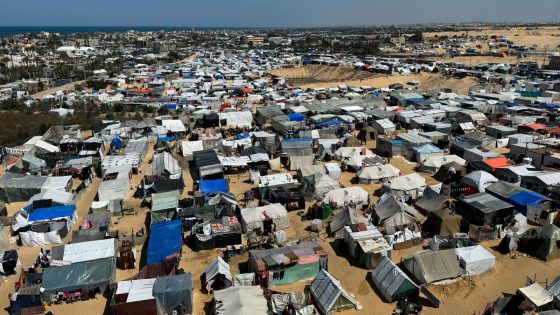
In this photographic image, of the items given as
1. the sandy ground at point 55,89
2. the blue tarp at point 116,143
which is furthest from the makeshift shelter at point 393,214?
the sandy ground at point 55,89

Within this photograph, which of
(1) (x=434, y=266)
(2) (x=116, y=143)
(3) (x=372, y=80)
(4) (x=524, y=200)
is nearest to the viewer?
(1) (x=434, y=266)

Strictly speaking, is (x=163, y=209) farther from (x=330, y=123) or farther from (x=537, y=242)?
(x=330, y=123)

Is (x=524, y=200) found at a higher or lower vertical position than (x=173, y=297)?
higher

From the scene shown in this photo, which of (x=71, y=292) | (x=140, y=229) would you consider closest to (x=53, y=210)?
(x=140, y=229)

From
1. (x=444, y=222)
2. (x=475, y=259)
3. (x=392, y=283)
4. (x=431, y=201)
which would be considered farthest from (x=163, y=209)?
(x=475, y=259)

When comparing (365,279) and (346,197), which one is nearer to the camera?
(365,279)

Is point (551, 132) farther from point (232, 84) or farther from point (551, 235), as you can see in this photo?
point (232, 84)

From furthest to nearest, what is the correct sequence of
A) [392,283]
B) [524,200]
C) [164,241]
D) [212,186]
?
[212,186]
[524,200]
[164,241]
[392,283]

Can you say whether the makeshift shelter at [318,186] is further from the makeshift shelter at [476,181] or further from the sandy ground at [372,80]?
the sandy ground at [372,80]

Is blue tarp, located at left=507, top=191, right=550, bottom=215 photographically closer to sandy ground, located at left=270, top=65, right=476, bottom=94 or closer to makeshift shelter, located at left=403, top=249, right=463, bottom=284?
makeshift shelter, located at left=403, top=249, right=463, bottom=284
